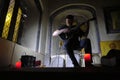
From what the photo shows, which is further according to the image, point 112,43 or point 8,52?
point 112,43

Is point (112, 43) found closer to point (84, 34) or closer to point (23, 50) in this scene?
point (84, 34)

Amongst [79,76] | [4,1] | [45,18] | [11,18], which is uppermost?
[45,18]

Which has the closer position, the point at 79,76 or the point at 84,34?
the point at 79,76

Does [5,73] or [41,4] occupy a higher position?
[41,4]

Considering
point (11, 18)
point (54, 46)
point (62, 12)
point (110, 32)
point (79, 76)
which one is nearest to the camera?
point (79, 76)

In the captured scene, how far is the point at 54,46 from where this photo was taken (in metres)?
2.68

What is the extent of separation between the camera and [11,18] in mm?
1396

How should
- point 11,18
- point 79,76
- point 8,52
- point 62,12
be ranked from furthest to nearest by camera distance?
point 62,12, point 11,18, point 8,52, point 79,76

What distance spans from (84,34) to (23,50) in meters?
0.84

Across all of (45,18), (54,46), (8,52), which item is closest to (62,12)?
(45,18)

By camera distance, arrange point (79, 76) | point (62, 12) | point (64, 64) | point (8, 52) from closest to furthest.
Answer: point (79, 76) < point (8, 52) < point (64, 64) < point (62, 12)

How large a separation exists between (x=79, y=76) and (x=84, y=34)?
32.4 inches

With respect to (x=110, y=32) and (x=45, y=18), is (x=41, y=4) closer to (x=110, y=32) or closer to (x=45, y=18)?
(x=45, y=18)

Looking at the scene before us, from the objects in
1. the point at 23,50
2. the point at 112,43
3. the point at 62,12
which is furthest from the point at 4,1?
the point at 112,43
